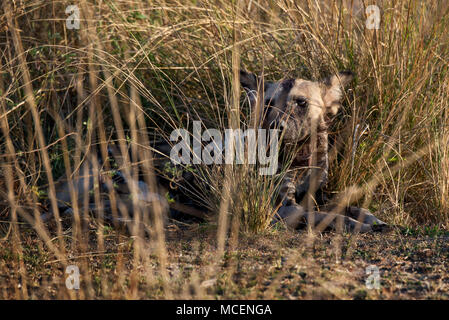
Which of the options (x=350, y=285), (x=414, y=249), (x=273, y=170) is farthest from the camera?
(x=273, y=170)

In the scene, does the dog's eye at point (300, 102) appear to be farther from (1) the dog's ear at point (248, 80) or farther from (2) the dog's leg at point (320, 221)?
(2) the dog's leg at point (320, 221)

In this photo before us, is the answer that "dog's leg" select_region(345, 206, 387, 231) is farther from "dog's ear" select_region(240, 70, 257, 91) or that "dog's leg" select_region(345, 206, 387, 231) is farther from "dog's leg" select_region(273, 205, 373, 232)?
"dog's ear" select_region(240, 70, 257, 91)

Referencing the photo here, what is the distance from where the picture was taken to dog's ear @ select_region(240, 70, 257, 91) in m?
3.83

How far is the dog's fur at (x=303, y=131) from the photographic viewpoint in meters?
3.57

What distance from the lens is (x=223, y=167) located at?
3600 millimetres

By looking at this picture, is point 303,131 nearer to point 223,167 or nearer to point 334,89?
point 334,89

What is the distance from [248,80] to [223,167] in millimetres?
670

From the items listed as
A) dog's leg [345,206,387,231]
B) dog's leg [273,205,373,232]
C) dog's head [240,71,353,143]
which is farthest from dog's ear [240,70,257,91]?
dog's leg [345,206,387,231]

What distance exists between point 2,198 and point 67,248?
82 centimetres

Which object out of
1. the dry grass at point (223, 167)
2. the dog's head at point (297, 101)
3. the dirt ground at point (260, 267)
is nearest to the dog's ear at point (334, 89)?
the dog's head at point (297, 101)

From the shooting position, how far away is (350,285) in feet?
8.50

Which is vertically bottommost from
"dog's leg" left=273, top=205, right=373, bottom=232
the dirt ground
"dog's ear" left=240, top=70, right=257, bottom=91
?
the dirt ground
